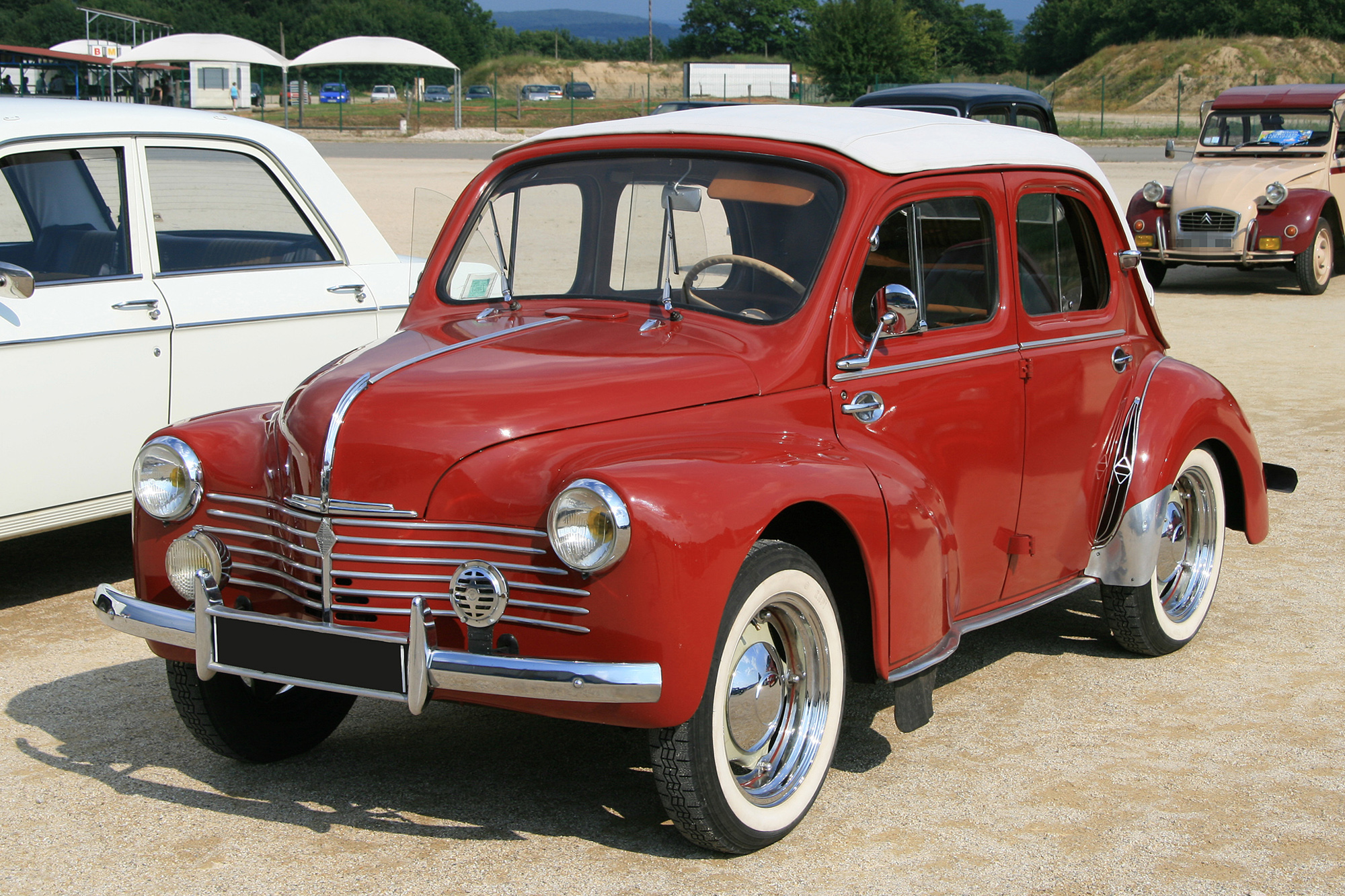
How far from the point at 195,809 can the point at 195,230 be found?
3389mm

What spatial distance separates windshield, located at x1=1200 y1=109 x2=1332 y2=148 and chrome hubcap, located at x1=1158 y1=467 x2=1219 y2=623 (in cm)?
1216

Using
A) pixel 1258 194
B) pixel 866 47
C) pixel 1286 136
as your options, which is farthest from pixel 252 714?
pixel 866 47

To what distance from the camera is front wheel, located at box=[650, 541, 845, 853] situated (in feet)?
10.2

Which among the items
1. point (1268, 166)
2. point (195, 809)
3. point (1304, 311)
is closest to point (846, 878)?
point (195, 809)

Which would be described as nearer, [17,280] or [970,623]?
[970,623]

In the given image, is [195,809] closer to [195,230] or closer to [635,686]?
[635,686]

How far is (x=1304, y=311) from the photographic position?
13914mm

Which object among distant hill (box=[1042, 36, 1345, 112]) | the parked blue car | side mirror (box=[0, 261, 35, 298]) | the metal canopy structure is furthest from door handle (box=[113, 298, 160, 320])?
the parked blue car

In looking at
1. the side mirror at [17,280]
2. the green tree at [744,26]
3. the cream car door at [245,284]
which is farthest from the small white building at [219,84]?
the side mirror at [17,280]

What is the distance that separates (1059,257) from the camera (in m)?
4.53

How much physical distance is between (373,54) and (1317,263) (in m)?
31.9

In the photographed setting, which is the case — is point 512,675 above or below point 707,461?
below

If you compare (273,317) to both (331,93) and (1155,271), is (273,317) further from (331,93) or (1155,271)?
(331,93)

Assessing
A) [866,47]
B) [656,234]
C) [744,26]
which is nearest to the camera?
[656,234]
